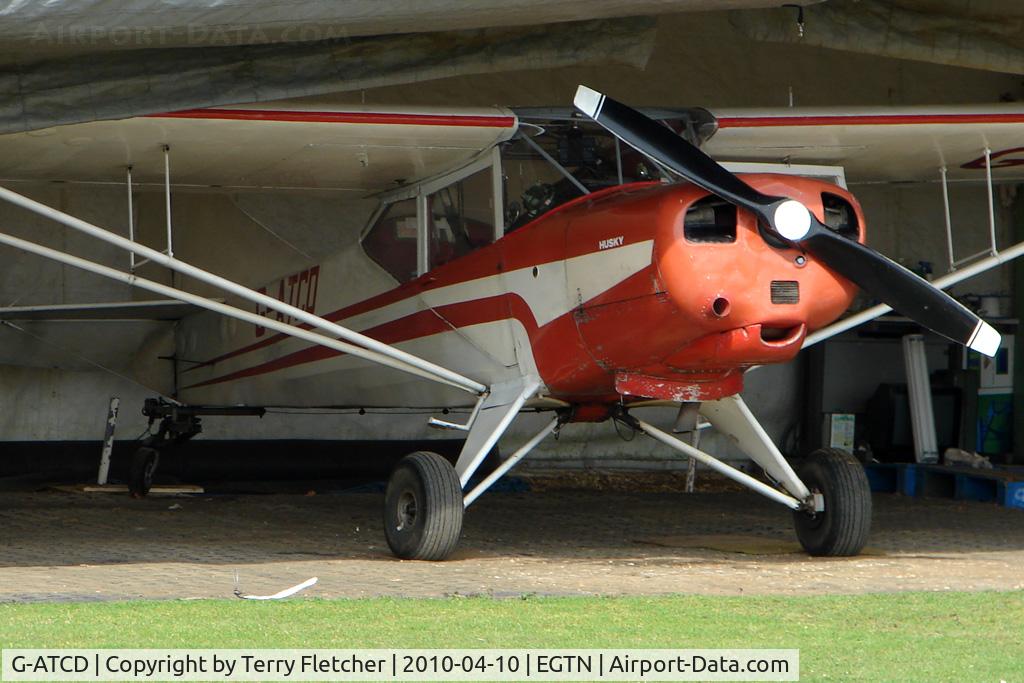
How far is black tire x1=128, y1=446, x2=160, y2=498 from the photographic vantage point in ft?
31.9

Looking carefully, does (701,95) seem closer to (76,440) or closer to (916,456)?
(916,456)

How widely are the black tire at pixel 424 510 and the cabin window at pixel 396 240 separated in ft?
4.81

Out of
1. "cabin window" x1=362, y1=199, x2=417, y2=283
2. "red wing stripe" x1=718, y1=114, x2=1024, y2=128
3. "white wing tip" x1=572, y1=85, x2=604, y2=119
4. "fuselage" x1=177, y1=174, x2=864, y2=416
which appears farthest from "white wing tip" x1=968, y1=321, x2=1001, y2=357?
"cabin window" x1=362, y1=199, x2=417, y2=283

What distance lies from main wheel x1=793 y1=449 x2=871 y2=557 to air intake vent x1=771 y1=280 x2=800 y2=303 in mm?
1534

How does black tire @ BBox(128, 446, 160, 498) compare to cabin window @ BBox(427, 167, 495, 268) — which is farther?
black tire @ BBox(128, 446, 160, 498)

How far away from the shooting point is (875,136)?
25.3ft

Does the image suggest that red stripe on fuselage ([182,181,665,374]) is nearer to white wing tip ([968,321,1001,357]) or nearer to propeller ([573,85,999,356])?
propeller ([573,85,999,356])

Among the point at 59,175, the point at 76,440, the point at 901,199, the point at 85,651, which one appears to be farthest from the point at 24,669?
the point at 901,199

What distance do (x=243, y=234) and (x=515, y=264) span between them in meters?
4.19

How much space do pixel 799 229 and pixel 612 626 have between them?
198 cm

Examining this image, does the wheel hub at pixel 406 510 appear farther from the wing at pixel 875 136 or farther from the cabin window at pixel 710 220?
the wing at pixel 875 136

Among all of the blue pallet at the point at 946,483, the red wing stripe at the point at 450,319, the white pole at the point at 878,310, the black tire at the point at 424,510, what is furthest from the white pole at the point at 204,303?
the blue pallet at the point at 946,483

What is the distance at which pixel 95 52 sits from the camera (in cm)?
579

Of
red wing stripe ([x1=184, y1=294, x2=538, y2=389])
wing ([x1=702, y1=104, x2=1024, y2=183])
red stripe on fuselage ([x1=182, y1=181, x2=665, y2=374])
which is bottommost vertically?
red wing stripe ([x1=184, y1=294, x2=538, y2=389])
